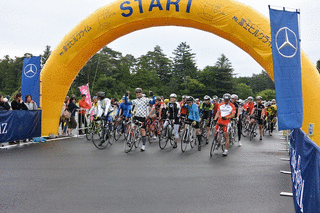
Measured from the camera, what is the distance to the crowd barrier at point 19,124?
34.5 ft

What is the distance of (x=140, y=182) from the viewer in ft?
19.5

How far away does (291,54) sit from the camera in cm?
496

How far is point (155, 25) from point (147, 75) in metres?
55.6

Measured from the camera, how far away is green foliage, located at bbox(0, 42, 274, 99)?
64.2 metres

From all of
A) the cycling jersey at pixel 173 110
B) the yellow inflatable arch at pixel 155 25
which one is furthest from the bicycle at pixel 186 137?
the yellow inflatable arch at pixel 155 25

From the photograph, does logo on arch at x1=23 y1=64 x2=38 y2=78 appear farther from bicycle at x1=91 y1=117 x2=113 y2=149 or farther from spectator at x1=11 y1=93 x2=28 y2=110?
bicycle at x1=91 y1=117 x2=113 y2=149

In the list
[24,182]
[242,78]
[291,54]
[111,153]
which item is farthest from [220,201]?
[242,78]

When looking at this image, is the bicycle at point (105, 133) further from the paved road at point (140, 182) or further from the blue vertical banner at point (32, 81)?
the blue vertical banner at point (32, 81)

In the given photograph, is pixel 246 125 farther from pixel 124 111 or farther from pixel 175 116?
pixel 124 111

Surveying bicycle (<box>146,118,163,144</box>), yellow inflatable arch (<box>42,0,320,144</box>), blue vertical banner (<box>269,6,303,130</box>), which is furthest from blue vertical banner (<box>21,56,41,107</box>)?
blue vertical banner (<box>269,6,303,130</box>)

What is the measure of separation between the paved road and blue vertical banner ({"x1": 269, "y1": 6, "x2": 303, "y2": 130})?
1.42 m

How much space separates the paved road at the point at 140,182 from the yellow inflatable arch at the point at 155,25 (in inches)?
120

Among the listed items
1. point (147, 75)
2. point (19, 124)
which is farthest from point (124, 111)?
point (147, 75)

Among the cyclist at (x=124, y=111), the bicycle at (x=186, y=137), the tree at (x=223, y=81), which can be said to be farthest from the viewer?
the tree at (x=223, y=81)
